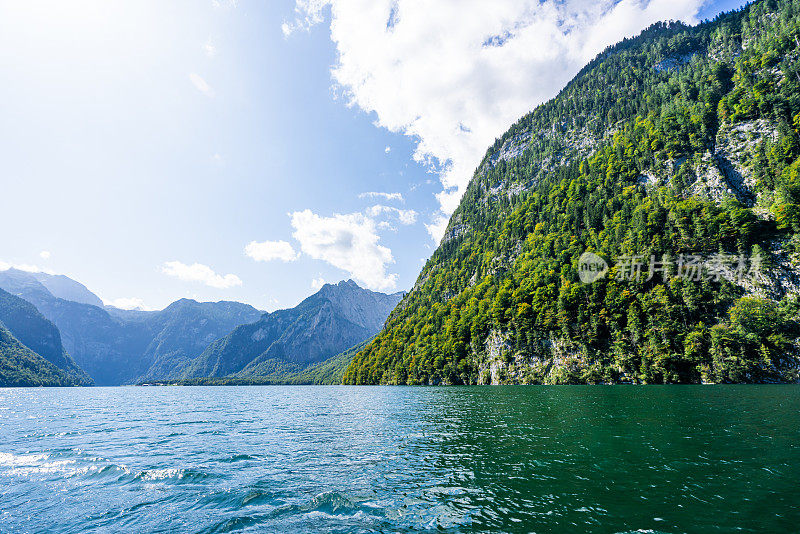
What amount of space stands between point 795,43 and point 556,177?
3638 inches

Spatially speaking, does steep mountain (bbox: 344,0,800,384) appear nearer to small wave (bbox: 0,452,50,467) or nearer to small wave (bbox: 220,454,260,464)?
small wave (bbox: 220,454,260,464)

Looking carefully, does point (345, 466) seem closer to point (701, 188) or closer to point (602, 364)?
point (602, 364)

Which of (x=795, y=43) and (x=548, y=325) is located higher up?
(x=795, y=43)

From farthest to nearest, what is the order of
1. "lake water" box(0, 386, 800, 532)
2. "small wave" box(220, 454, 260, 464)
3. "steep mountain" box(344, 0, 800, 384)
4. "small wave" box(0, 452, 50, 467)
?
1. "steep mountain" box(344, 0, 800, 384)
2. "small wave" box(0, 452, 50, 467)
3. "small wave" box(220, 454, 260, 464)
4. "lake water" box(0, 386, 800, 532)

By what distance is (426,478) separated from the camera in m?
17.6

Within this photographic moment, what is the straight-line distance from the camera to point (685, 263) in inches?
3558

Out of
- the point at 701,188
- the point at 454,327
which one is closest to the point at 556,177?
the point at 701,188

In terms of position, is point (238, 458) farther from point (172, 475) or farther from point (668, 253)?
point (668, 253)

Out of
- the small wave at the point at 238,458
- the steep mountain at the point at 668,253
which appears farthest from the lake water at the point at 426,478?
the steep mountain at the point at 668,253

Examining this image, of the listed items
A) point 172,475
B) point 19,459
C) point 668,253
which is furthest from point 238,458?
point 668,253

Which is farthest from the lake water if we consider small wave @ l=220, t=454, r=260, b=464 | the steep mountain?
the steep mountain

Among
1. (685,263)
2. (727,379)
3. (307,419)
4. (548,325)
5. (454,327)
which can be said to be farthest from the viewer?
(454,327)

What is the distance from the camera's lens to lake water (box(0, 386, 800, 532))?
489 inches

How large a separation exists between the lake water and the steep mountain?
57678 millimetres
